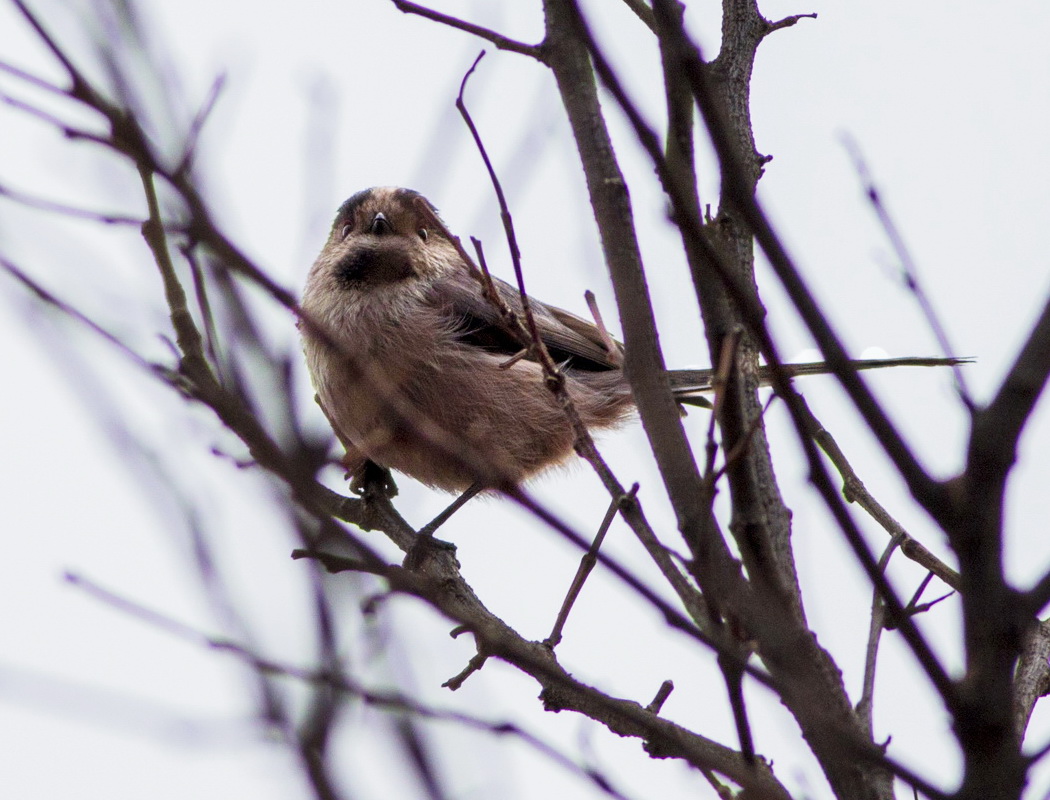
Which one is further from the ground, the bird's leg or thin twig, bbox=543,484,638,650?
the bird's leg

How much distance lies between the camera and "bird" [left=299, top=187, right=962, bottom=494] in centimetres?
494

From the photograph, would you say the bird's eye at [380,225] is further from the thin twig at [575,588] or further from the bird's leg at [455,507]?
the thin twig at [575,588]

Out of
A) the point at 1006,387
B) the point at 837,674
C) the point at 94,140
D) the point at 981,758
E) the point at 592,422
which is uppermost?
the point at 592,422

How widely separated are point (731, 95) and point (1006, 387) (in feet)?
6.13

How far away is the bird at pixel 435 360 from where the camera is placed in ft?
16.2

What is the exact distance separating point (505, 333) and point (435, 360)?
0.34 metres

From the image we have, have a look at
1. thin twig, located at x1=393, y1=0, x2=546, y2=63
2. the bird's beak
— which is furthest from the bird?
thin twig, located at x1=393, y1=0, x2=546, y2=63

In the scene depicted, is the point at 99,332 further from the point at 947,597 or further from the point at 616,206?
the point at 947,597

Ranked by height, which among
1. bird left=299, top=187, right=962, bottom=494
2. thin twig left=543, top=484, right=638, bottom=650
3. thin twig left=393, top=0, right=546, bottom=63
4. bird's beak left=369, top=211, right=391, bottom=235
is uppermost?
bird's beak left=369, top=211, right=391, bottom=235

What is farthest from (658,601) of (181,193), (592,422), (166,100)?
(592,422)

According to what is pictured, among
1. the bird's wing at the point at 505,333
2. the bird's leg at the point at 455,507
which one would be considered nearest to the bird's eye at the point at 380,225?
the bird's wing at the point at 505,333

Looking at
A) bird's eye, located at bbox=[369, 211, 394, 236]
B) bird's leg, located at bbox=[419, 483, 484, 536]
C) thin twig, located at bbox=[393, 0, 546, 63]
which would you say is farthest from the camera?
bird's eye, located at bbox=[369, 211, 394, 236]

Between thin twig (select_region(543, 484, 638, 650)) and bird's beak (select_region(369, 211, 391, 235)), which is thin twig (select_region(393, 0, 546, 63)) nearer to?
thin twig (select_region(543, 484, 638, 650))

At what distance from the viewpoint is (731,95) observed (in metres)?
3.31
